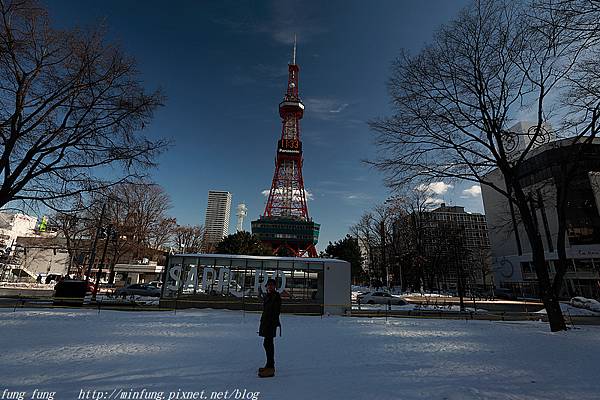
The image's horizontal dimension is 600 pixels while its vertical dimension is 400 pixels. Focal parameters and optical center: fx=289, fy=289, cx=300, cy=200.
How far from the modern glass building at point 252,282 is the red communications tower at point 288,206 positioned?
54.7m

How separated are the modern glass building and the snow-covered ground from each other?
283 inches

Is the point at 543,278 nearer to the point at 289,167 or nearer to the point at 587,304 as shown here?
the point at 587,304

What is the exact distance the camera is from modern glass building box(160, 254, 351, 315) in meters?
16.5

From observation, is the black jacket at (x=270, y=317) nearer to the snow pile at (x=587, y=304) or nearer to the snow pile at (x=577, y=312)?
the snow pile at (x=577, y=312)

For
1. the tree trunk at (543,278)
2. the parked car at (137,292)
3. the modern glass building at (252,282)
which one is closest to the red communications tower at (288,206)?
the parked car at (137,292)

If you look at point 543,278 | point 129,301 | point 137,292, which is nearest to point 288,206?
point 137,292

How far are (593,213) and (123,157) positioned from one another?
55044 millimetres

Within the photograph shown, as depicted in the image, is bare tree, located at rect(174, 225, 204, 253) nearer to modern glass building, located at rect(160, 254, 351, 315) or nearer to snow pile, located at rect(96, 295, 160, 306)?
snow pile, located at rect(96, 295, 160, 306)

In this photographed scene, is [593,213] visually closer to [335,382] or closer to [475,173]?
[475,173]

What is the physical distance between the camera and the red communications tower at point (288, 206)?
73000mm

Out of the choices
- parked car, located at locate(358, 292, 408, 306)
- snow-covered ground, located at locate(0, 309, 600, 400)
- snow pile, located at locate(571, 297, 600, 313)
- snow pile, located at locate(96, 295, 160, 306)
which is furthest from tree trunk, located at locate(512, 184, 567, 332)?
snow pile, located at locate(96, 295, 160, 306)

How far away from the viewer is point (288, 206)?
7544cm

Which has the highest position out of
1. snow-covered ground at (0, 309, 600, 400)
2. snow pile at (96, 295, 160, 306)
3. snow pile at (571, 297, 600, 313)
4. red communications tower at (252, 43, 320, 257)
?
red communications tower at (252, 43, 320, 257)

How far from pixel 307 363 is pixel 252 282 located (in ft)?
39.4
